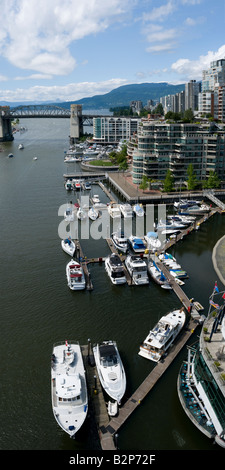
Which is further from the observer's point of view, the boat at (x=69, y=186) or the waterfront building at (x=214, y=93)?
the waterfront building at (x=214, y=93)

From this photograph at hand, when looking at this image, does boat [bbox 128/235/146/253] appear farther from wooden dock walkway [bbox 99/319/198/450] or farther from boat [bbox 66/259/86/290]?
wooden dock walkway [bbox 99/319/198/450]

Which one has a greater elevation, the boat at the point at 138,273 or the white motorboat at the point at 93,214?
the white motorboat at the point at 93,214

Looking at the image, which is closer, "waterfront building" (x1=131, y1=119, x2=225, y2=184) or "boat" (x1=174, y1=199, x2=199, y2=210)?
"boat" (x1=174, y1=199, x2=199, y2=210)

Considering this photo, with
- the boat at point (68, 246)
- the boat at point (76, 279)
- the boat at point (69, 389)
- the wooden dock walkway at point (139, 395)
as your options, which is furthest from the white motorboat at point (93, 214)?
the boat at point (69, 389)

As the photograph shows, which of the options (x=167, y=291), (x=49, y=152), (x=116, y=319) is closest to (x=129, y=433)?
(x=116, y=319)

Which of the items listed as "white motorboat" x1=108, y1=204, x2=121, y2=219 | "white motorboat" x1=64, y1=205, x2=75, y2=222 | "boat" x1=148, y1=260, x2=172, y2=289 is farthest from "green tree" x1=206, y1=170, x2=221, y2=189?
"boat" x1=148, y1=260, x2=172, y2=289

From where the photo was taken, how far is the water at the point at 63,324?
2506cm

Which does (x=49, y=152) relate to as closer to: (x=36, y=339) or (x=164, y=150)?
(x=164, y=150)

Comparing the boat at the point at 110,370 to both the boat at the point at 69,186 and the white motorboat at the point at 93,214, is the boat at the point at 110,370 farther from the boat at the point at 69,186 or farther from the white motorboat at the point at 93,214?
the boat at the point at 69,186

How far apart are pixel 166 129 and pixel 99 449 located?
239 feet

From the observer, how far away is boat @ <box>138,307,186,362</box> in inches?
1232

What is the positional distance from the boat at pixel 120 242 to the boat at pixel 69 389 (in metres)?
23.7

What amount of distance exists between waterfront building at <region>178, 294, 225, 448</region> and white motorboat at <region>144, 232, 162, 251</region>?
25.8 meters

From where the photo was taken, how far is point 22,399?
28.1m
